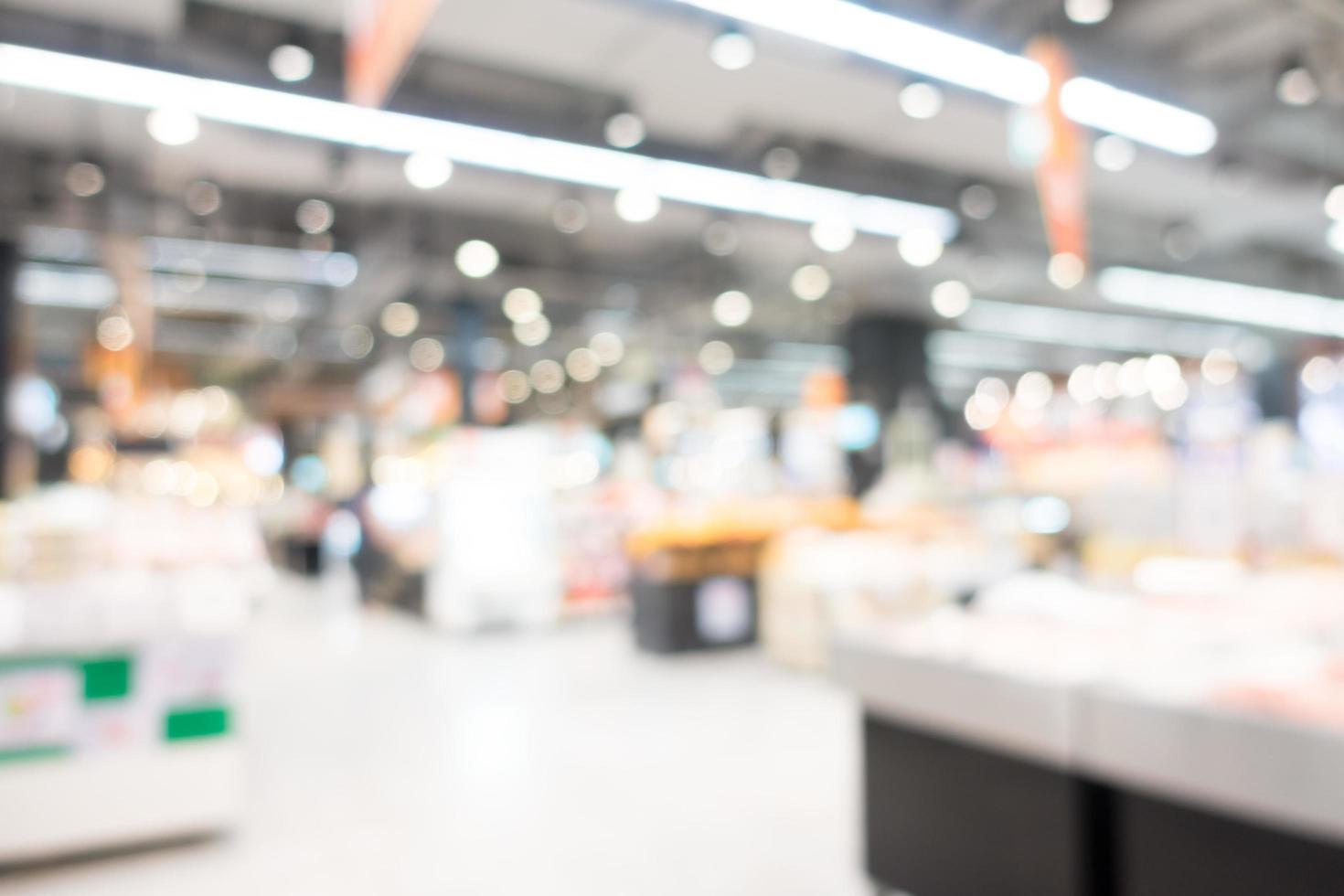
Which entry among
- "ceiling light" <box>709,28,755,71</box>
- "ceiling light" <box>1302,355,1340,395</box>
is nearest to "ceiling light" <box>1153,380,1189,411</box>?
"ceiling light" <box>1302,355,1340,395</box>

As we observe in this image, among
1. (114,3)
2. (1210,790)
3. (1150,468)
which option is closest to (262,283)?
(114,3)

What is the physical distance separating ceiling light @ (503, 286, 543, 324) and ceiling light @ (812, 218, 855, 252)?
15.0 feet

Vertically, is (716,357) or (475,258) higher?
(475,258)

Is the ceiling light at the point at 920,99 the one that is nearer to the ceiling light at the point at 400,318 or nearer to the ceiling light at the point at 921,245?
the ceiling light at the point at 921,245

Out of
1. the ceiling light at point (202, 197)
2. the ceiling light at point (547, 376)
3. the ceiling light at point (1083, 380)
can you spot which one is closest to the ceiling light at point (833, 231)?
the ceiling light at point (202, 197)

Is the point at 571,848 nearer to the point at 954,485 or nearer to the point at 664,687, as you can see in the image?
the point at 664,687

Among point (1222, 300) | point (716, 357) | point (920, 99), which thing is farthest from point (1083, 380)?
point (920, 99)

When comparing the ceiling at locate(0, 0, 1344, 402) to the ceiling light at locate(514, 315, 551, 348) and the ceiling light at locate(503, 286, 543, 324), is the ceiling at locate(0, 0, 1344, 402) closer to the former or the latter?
the ceiling light at locate(503, 286, 543, 324)

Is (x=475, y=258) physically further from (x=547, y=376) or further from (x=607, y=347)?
(x=547, y=376)

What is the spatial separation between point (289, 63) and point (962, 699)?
490 cm

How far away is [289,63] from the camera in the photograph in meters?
5.10

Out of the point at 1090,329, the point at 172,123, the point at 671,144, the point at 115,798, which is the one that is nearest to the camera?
the point at 115,798

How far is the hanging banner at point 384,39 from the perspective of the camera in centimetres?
253

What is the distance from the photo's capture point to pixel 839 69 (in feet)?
20.4
